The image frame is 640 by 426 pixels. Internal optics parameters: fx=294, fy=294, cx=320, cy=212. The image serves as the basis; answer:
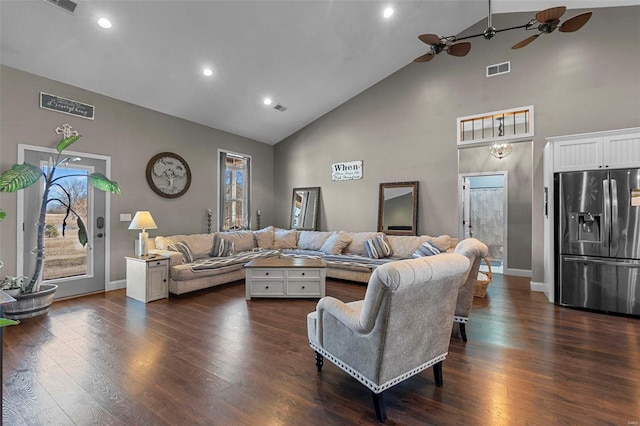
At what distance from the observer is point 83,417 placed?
1.82 metres

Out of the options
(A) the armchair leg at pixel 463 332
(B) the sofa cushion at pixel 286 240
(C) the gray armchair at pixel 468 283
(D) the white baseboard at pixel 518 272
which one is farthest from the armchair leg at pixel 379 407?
(D) the white baseboard at pixel 518 272

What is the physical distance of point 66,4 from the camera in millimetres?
3127

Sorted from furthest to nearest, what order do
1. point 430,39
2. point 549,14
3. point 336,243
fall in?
point 336,243
point 430,39
point 549,14

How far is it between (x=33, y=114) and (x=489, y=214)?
8638 mm

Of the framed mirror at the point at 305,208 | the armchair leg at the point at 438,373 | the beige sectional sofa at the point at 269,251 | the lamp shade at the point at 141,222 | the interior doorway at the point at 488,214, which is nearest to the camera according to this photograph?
the armchair leg at the point at 438,373

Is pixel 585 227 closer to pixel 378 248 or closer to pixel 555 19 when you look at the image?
pixel 555 19

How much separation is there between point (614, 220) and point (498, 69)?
2.85 metres

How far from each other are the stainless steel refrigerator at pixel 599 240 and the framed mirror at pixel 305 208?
14.2 feet

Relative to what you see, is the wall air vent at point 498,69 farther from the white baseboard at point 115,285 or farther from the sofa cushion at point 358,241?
the white baseboard at point 115,285

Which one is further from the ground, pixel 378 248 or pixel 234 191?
pixel 234 191

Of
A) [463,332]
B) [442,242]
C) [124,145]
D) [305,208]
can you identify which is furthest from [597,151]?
[124,145]

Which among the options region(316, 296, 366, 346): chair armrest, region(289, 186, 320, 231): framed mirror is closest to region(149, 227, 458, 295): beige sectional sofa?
region(289, 186, 320, 231): framed mirror

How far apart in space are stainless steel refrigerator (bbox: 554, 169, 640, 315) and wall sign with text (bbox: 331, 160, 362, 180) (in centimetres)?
332

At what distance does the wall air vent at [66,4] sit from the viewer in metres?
3.08
